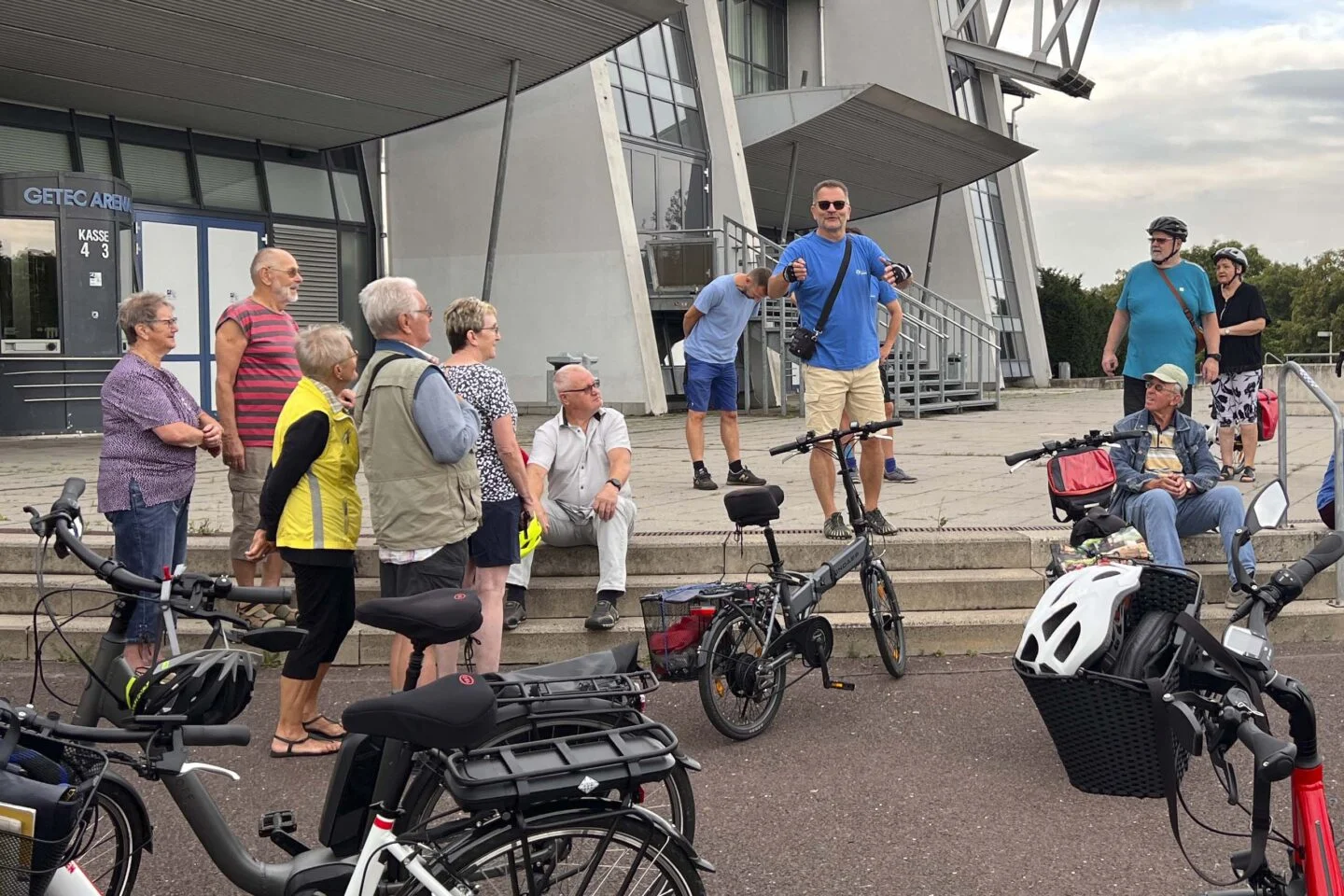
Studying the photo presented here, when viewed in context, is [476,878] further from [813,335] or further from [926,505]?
[926,505]

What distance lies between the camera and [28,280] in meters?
14.7

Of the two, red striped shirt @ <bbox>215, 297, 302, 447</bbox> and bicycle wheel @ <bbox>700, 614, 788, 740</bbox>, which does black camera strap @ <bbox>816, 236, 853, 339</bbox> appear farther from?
red striped shirt @ <bbox>215, 297, 302, 447</bbox>

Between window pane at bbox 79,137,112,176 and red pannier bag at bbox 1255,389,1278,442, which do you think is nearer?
red pannier bag at bbox 1255,389,1278,442

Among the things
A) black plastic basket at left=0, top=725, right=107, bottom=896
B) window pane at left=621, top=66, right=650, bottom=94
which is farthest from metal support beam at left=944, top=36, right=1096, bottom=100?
black plastic basket at left=0, top=725, right=107, bottom=896

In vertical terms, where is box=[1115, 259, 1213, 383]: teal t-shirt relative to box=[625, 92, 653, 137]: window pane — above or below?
below

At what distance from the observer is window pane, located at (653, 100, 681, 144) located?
2227cm

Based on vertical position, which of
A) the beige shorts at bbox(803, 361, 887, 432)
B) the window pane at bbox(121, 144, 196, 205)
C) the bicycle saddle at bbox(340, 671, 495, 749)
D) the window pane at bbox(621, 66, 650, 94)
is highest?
the window pane at bbox(621, 66, 650, 94)

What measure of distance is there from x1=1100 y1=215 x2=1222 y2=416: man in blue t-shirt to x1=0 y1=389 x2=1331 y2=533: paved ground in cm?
114

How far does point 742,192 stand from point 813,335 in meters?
15.4

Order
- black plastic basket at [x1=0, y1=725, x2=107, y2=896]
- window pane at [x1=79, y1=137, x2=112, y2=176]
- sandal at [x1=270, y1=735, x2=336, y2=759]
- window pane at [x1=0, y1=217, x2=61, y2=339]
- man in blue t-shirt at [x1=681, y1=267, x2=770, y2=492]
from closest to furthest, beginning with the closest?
black plastic basket at [x1=0, y1=725, x2=107, y2=896] < sandal at [x1=270, y1=735, x2=336, y2=759] < man in blue t-shirt at [x1=681, y1=267, x2=770, y2=492] < window pane at [x1=0, y1=217, x2=61, y2=339] < window pane at [x1=79, y1=137, x2=112, y2=176]

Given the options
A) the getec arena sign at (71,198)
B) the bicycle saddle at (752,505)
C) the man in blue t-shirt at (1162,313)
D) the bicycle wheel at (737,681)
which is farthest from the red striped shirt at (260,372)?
the getec arena sign at (71,198)

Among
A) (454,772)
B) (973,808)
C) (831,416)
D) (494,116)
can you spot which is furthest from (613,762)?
(494,116)

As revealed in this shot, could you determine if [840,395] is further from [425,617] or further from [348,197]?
[348,197]

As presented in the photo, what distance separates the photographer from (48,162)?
1611 centimetres
